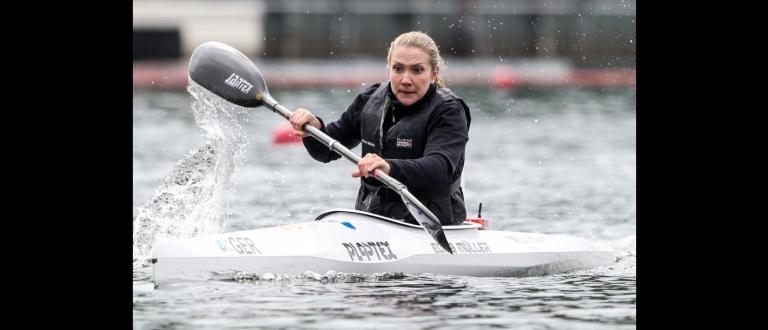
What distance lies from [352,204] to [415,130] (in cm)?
407

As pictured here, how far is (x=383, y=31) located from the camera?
114 feet

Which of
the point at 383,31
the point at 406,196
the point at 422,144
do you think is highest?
the point at 383,31

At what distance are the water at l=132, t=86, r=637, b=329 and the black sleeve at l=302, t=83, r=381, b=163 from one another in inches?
30.0

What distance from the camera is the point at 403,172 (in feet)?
21.7

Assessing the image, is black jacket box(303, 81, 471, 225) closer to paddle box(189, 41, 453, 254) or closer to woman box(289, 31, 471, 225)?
Answer: woman box(289, 31, 471, 225)

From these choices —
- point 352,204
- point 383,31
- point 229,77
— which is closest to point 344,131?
point 229,77

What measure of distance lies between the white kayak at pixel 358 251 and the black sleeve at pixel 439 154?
375 mm

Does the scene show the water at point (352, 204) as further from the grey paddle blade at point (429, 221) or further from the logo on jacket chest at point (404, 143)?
the logo on jacket chest at point (404, 143)

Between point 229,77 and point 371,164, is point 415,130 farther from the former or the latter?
point 229,77

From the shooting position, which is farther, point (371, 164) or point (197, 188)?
point (197, 188)

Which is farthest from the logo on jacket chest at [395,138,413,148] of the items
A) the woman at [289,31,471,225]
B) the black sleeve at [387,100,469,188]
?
the black sleeve at [387,100,469,188]

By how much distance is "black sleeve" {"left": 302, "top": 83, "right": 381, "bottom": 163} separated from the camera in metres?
7.38

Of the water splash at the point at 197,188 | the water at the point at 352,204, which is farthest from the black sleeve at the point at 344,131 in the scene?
the water at the point at 352,204

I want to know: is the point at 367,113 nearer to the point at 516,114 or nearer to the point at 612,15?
the point at 516,114
